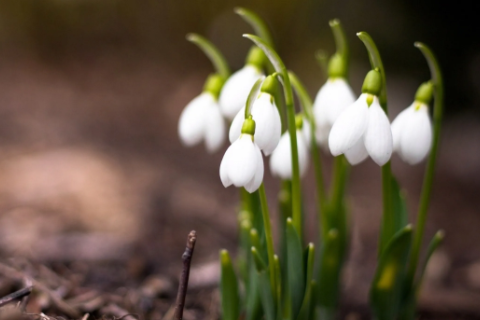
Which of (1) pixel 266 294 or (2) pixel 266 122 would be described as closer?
(2) pixel 266 122

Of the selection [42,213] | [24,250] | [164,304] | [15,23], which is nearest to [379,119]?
[164,304]

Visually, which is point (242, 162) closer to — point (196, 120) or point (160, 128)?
point (196, 120)

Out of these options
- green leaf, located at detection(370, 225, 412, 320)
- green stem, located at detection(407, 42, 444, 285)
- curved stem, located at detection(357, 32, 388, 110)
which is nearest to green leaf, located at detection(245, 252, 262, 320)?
green leaf, located at detection(370, 225, 412, 320)

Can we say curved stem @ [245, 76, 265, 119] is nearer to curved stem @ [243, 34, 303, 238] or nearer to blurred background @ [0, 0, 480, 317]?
curved stem @ [243, 34, 303, 238]

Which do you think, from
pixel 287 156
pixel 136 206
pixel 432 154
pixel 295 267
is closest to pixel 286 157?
pixel 287 156

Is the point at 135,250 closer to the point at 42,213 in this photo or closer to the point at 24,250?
the point at 24,250

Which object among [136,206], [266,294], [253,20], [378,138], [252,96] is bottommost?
[266,294]
